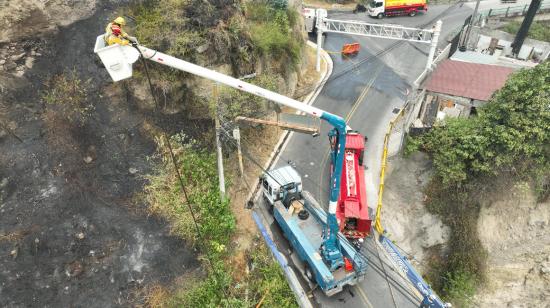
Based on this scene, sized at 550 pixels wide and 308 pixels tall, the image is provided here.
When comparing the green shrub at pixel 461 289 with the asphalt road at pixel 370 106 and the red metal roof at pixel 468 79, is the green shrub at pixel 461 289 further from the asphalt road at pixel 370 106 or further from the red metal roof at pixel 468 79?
the red metal roof at pixel 468 79

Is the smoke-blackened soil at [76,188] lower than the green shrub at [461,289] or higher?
higher

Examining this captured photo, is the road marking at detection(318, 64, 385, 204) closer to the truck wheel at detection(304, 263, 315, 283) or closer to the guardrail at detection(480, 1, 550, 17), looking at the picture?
the truck wheel at detection(304, 263, 315, 283)

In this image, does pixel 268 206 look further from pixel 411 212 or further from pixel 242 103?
A: pixel 411 212

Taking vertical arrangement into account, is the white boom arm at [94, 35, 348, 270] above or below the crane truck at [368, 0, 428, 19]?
above

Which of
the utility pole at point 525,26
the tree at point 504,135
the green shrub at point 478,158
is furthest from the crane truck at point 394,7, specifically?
the tree at point 504,135

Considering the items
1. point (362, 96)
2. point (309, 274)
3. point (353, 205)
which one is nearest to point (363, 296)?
point (309, 274)

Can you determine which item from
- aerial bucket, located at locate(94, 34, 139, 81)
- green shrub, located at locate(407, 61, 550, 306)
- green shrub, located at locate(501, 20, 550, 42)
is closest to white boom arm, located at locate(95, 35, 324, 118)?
aerial bucket, located at locate(94, 34, 139, 81)
